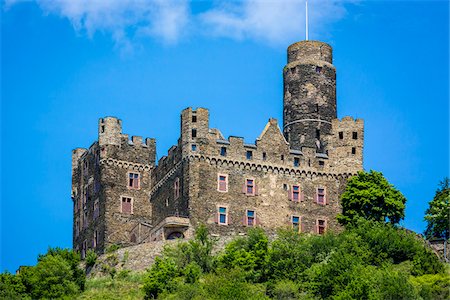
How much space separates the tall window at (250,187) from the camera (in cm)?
10938

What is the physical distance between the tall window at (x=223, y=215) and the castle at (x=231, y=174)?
7 cm

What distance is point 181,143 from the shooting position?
110 m

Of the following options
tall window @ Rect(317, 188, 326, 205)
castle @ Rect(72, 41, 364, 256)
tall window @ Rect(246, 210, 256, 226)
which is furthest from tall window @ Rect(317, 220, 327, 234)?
tall window @ Rect(246, 210, 256, 226)

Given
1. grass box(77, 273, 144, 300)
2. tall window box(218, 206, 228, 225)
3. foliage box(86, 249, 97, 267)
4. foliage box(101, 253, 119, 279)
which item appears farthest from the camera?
tall window box(218, 206, 228, 225)

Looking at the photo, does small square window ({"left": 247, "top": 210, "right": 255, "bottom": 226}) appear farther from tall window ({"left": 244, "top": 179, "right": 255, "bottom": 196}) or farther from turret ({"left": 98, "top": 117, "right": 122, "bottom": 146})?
turret ({"left": 98, "top": 117, "right": 122, "bottom": 146})

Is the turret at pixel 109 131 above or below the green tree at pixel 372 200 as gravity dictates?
above

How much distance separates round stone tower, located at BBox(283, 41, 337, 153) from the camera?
377ft

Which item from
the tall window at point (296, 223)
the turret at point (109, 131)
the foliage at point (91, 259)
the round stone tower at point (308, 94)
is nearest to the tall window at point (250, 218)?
the tall window at point (296, 223)

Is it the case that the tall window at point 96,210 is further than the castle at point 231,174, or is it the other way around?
the tall window at point 96,210

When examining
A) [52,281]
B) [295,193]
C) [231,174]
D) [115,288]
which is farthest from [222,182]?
[52,281]

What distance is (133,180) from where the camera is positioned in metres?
114

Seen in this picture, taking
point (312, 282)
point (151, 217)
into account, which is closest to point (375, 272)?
point (312, 282)

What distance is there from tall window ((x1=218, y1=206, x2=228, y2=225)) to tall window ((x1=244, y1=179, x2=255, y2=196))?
211 cm

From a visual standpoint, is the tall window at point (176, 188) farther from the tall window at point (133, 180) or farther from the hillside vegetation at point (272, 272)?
the tall window at point (133, 180)
